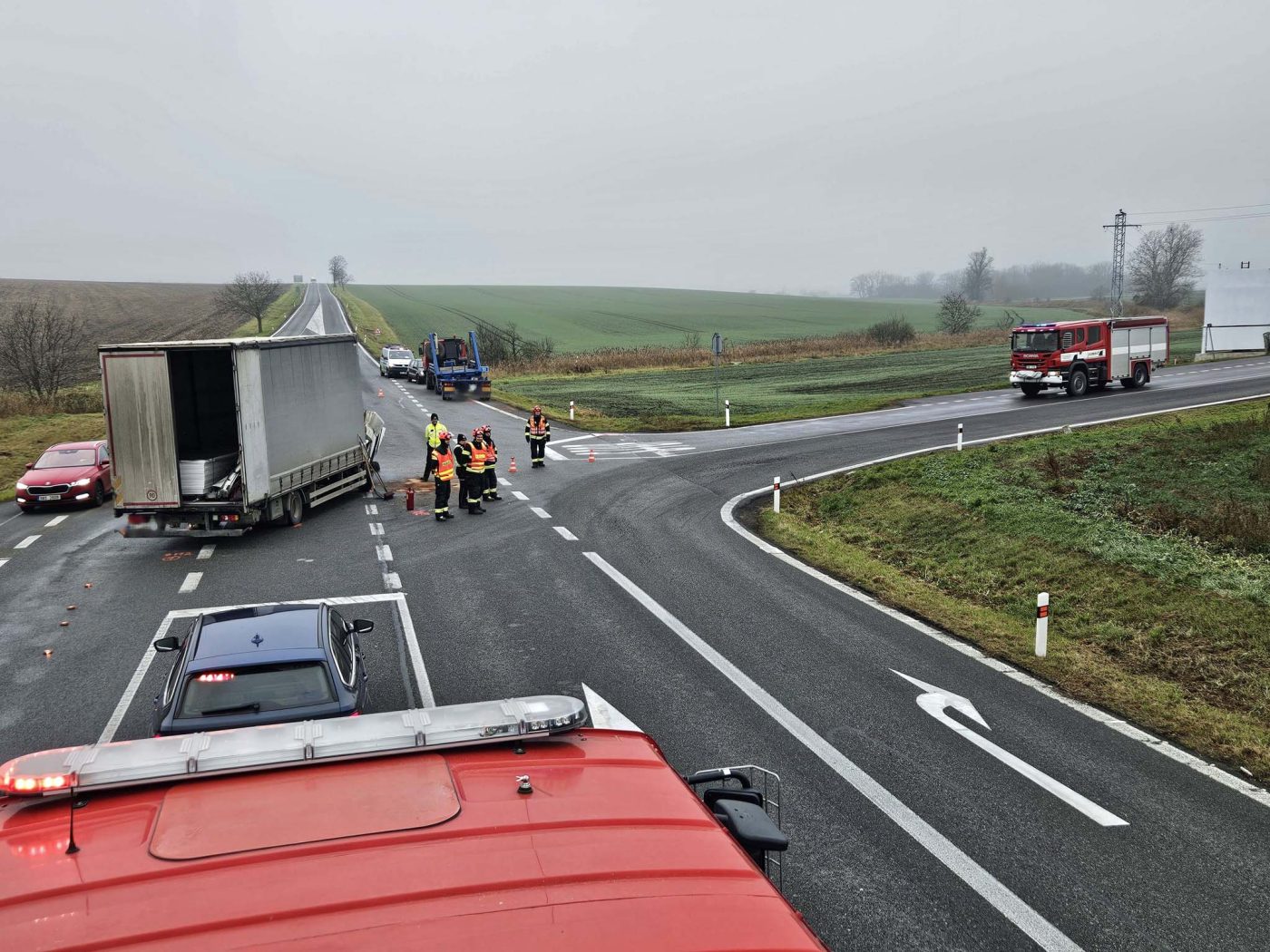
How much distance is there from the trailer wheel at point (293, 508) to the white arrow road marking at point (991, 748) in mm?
12790

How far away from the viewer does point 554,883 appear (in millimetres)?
3369

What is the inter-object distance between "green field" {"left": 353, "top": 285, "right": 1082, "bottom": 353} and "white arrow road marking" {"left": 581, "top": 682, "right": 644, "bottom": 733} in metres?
78.4

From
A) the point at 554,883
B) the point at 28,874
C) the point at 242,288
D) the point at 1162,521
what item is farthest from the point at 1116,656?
the point at 242,288

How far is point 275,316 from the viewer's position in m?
104

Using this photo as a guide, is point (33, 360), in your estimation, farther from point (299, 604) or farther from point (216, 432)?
point (299, 604)

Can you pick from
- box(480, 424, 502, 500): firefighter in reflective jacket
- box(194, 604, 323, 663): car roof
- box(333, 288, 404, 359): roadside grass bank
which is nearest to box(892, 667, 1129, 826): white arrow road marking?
box(194, 604, 323, 663): car roof

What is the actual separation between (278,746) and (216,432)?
17.4 m

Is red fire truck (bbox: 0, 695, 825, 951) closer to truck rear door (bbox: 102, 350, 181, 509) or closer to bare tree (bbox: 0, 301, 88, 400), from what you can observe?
truck rear door (bbox: 102, 350, 181, 509)

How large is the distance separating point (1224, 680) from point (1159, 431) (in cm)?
1478

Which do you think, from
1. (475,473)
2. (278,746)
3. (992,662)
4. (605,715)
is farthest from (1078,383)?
(278,746)

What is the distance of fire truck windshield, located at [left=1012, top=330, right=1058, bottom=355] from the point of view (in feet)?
122

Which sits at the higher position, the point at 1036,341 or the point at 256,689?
the point at 1036,341

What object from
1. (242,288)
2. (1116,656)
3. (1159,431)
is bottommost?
(1116,656)

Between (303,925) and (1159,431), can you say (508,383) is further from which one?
→ (303,925)
